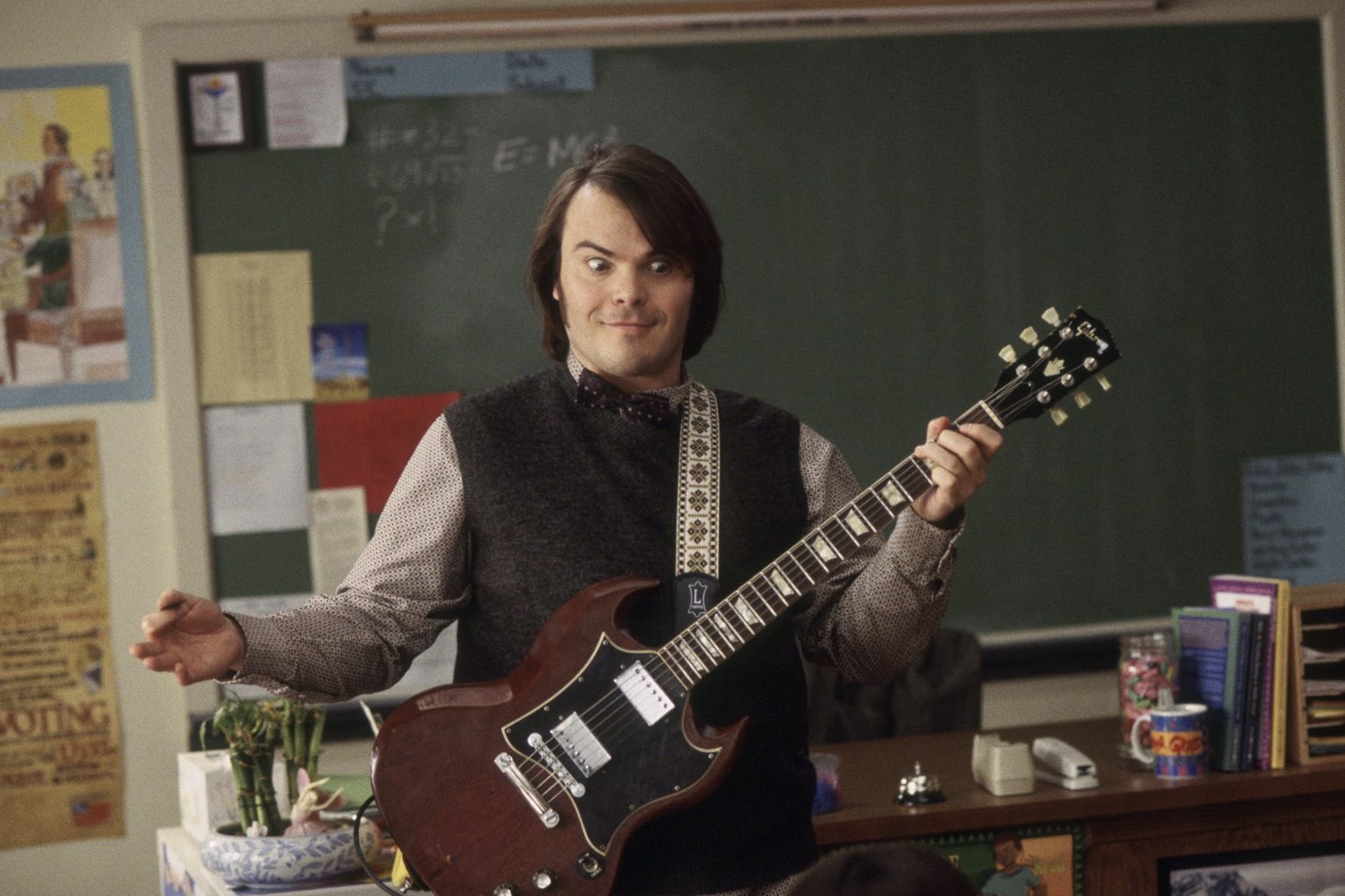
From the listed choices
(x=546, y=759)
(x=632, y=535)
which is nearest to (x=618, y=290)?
(x=632, y=535)

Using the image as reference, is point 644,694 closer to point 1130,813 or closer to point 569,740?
point 569,740

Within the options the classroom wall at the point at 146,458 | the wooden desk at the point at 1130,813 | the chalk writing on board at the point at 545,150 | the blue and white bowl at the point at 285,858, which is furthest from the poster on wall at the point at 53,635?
the wooden desk at the point at 1130,813

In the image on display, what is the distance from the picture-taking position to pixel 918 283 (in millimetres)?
3629

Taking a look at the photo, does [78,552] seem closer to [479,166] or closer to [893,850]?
[479,166]

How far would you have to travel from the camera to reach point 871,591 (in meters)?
1.66

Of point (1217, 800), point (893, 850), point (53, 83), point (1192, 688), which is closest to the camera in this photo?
point (893, 850)

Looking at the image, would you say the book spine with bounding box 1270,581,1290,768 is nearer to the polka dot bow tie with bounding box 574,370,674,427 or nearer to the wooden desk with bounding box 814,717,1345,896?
the wooden desk with bounding box 814,717,1345,896

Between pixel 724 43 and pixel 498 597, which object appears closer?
pixel 498 597

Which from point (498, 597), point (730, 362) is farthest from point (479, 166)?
point (498, 597)

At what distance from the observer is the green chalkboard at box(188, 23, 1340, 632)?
3391mm

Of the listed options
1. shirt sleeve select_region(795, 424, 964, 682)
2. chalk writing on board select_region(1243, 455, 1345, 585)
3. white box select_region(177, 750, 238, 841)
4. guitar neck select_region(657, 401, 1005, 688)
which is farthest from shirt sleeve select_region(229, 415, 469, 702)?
chalk writing on board select_region(1243, 455, 1345, 585)

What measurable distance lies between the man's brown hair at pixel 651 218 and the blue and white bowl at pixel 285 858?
0.82 m

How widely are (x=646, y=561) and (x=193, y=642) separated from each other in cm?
47

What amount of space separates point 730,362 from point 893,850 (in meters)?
2.37
